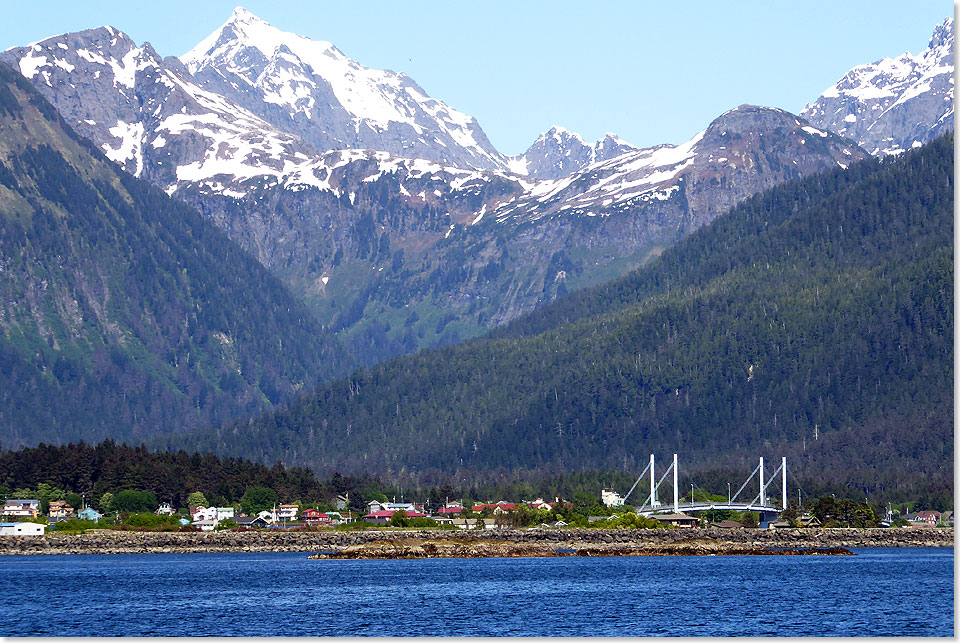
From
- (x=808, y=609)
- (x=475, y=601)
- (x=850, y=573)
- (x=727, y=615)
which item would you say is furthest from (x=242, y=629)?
(x=850, y=573)

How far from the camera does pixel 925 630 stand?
130 m

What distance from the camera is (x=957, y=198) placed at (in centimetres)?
8988

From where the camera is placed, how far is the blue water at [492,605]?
135 metres

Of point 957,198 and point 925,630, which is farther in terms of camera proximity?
point 925,630

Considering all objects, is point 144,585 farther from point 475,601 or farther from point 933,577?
point 933,577

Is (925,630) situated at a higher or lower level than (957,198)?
lower

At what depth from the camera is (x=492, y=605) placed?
156375 mm

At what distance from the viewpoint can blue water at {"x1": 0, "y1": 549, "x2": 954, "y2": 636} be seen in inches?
5325

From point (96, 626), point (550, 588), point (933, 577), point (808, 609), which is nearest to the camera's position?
point (96, 626)

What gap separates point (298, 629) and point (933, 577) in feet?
296

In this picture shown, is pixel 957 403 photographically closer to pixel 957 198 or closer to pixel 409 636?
pixel 957 198

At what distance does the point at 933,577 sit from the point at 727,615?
59.8 m

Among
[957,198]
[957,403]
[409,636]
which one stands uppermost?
[957,198]

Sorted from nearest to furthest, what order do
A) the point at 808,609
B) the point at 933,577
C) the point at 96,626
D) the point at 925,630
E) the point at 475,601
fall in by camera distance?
the point at 925,630 < the point at 96,626 < the point at 808,609 < the point at 475,601 < the point at 933,577
